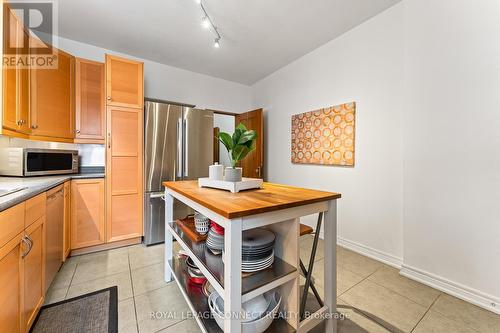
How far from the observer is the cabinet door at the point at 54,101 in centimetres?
204

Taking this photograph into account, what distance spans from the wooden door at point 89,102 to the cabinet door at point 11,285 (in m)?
1.79

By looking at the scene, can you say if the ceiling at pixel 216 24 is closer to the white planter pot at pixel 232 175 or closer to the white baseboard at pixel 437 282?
the white planter pot at pixel 232 175

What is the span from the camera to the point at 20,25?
1.68 m

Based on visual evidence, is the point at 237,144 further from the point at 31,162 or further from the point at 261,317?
the point at 31,162

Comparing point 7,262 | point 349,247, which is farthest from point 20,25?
point 349,247

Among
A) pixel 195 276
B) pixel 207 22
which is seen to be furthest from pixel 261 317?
pixel 207 22

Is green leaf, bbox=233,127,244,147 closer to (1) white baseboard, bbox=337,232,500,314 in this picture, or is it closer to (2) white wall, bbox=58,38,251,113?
(1) white baseboard, bbox=337,232,500,314

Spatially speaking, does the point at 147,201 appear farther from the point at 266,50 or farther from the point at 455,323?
the point at 455,323

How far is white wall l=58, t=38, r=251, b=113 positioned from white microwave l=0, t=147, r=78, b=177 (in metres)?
1.56

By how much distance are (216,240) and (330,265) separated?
0.72 m

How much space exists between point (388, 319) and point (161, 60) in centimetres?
420

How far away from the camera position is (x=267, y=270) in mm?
1086

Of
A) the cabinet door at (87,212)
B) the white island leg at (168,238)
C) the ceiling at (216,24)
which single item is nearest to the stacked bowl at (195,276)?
the white island leg at (168,238)

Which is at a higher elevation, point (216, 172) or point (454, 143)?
point (454, 143)
